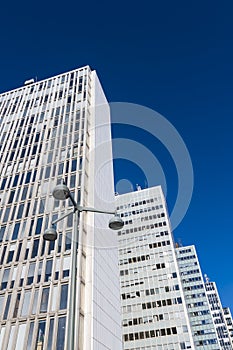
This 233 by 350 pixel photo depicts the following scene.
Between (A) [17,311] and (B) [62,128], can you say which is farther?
(B) [62,128]

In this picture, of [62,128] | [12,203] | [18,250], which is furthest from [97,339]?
[62,128]

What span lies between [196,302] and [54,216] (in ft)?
215

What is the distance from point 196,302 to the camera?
279 feet

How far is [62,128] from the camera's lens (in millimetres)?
45219

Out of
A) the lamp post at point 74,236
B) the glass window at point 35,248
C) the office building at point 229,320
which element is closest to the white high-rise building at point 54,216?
the glass window at point 35,248

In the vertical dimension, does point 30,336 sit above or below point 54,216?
below

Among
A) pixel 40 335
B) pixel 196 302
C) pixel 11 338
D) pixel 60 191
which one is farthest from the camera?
pixel 196 302

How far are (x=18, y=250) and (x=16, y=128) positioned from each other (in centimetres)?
2281

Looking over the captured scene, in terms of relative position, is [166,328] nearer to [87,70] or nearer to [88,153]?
[88,153]

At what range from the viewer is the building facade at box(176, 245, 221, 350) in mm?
76812

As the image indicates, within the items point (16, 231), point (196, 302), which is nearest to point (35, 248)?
point (16, 231)

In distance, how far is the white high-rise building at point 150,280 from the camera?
5597cm

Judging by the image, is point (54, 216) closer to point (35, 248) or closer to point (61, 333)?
point (35, 248)

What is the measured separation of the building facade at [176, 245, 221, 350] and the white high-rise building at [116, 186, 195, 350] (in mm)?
24329
